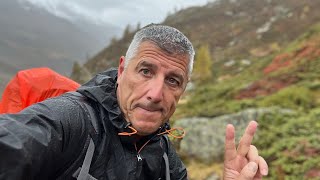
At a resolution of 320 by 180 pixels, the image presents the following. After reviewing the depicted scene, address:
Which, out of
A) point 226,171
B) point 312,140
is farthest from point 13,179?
point 312,140

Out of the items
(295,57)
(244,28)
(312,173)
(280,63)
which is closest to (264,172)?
(312,173)

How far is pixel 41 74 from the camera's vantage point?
3.00 meters

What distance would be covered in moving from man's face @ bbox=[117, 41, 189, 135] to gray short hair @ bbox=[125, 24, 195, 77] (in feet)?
0.10

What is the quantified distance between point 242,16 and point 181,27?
51.8 ft

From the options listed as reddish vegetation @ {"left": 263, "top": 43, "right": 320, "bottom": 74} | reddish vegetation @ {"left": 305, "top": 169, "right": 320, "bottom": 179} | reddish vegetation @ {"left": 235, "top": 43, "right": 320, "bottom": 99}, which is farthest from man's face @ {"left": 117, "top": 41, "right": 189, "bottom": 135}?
reddish vegetation @ {"left": 263, "top": 43, "right": 320, "bottom": 74}

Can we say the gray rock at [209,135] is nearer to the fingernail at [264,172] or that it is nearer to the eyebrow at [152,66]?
the fingernail at [264,172]

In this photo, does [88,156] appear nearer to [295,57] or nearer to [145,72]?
[145,72]

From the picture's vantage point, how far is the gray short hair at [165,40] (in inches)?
93.8

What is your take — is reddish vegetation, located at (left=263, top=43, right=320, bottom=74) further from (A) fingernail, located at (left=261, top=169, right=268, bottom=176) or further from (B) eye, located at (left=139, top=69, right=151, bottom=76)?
(B) eye, located at (left=139, top=69, right=151, bottom=76)

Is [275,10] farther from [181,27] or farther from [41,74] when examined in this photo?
[41,74]

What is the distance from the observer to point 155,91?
7.49 feet

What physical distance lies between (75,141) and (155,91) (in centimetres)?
61

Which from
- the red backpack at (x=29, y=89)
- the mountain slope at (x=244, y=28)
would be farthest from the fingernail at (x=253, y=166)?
the mountain slope at (x=244, y=28)

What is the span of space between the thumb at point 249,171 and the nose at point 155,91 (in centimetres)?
66
